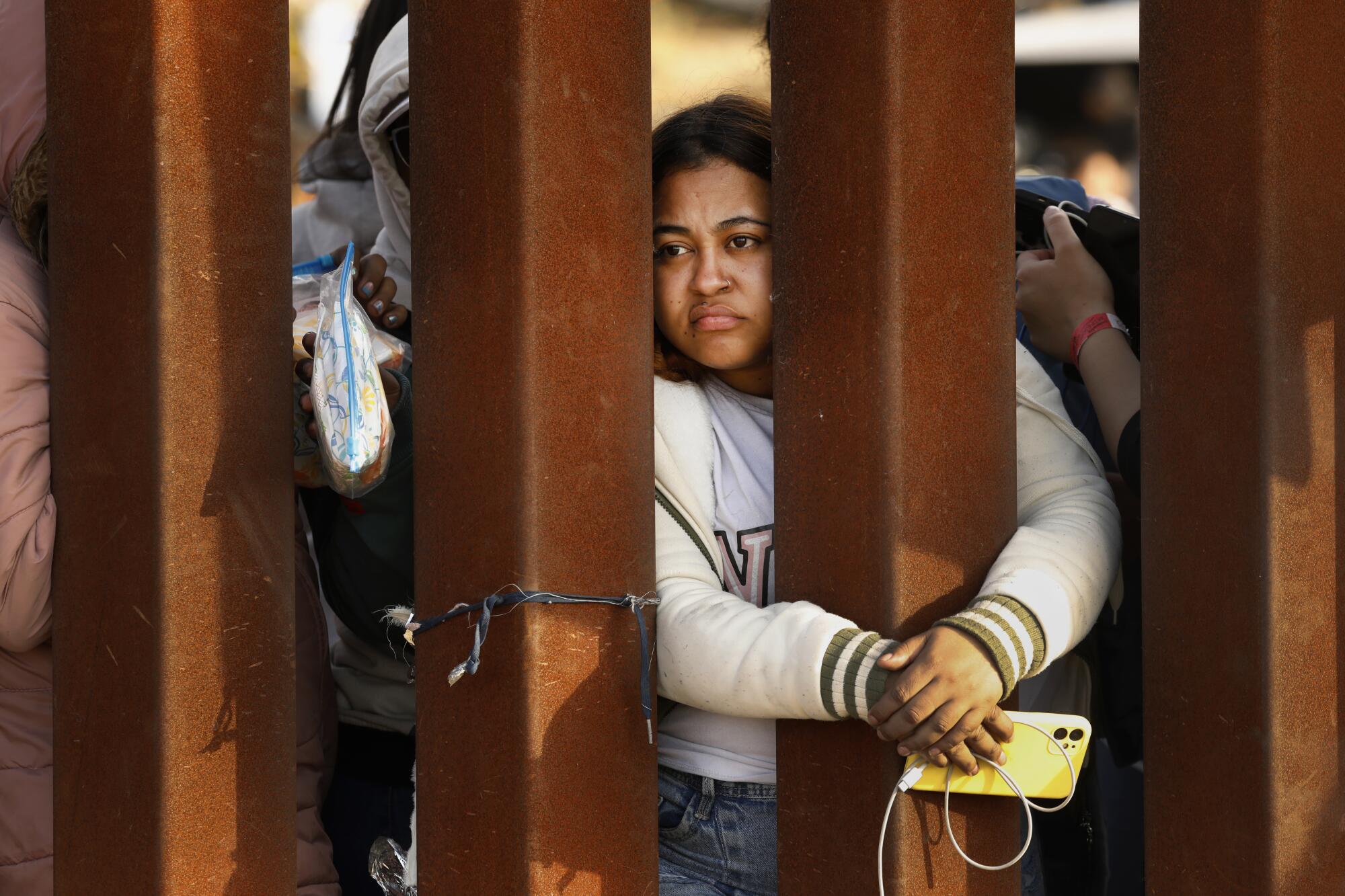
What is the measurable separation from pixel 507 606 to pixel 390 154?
109 centimetres

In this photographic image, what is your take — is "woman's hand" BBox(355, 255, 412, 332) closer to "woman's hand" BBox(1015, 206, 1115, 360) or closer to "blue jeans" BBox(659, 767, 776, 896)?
"blue jeans" BBox(659, 767, 776, 896)

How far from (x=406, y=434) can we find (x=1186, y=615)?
1111 mm

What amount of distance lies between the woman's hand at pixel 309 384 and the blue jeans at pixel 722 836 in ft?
2.31

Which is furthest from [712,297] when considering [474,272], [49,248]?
[49,248]

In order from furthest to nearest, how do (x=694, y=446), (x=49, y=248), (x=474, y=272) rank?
(x=694, y=446), (x=49, y=248), (x=474, y=272)

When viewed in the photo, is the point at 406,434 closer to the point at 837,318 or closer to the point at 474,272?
the point at 474,272

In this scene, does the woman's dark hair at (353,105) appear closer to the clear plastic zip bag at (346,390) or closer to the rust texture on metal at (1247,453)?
the clear plastic zip bag at (346,390)

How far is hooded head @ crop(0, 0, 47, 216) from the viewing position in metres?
1.93

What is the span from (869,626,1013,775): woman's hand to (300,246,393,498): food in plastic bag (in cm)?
69

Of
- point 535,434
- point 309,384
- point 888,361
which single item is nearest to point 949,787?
point 888,361

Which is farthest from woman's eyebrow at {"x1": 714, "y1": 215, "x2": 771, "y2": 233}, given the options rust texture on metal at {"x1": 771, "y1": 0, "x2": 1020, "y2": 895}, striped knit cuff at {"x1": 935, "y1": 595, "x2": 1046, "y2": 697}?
striped knit cuff at {"x1": 935, "y1": 595, "x2": 1046, "y2": 697}

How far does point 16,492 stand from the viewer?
5.56 ft

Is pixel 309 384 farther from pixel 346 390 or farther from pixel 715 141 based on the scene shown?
pixel 715 141

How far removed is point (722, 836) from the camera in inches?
73.4
